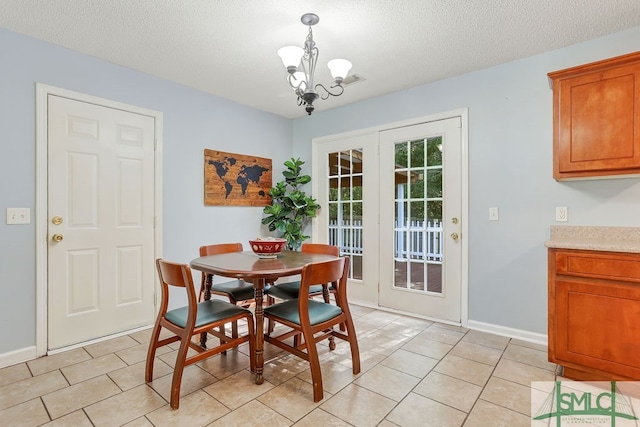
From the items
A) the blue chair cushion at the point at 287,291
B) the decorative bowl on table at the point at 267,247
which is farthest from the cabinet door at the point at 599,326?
the decorative bowl on table at the point at 267,247

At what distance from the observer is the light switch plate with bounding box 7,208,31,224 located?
2354 millimetres

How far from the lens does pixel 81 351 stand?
2561 mm

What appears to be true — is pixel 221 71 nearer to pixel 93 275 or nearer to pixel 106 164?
pixel 106 164

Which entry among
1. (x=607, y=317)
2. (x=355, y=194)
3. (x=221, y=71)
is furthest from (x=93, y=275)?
(x=607, y=317)

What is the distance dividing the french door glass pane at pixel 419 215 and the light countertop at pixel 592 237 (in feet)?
3.30

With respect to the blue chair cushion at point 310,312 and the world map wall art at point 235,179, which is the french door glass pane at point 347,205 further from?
the blue chair cushion at point 310,312

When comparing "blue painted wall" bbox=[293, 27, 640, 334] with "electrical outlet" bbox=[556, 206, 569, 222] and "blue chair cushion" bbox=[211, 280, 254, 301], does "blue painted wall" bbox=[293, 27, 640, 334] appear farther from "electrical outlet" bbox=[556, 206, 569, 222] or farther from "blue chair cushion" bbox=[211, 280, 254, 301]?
"blue chair cushion" bbox=[211, 280, 254, 301]

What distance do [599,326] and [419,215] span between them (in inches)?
66.9

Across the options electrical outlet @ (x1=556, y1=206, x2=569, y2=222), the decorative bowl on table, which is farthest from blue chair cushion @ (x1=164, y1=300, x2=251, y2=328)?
electrical outlet @ (x1=556, y1=206, x2=569, y2=222)

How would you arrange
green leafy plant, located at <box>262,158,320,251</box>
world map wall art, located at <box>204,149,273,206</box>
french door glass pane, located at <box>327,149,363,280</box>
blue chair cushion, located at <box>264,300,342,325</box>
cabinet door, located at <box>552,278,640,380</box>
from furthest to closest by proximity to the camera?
1. green leafy plant, located at <box>262,158,320,251</box>
2. french door glass pane, located at <box>327,149,363,280</box>
3. world map wall art, located at <box>204,149,273,206</box>
4. blue chair cushion, located at <box>264,300,342,325</box>
5. cabinet door, located at <box>552,278,640,380</box>

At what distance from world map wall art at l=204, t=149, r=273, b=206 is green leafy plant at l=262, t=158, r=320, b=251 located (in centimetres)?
17

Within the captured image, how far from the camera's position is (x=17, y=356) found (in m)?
2.36

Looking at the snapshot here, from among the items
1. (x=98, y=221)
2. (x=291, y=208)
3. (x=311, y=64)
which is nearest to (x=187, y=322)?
(x=98, y=221)

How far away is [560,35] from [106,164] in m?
3.79
